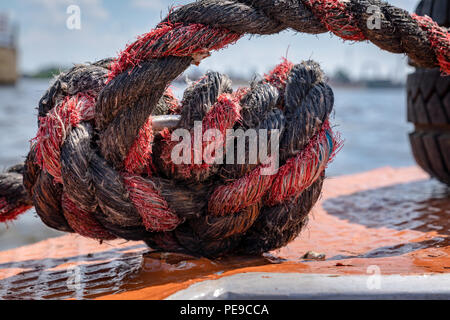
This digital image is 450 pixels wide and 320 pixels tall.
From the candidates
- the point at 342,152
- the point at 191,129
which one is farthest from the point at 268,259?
the point at 342,152

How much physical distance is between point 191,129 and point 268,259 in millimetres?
542

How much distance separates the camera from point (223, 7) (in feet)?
4.57

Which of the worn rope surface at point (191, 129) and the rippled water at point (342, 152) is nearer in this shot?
the worn rope surface at point (191, 129)

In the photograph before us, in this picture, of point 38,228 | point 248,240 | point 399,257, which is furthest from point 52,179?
point 38,228

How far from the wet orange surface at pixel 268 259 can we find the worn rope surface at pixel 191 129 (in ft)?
0.37

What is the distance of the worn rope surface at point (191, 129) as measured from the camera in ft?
4.48

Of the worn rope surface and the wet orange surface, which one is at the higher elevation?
the worn rope surface

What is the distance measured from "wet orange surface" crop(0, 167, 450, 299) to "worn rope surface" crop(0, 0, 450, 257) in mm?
114

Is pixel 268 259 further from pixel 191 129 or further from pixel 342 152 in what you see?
pixel 342 152

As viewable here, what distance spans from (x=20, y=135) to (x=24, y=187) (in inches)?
251

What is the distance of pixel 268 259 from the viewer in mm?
1600

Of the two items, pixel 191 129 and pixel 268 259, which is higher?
pixel 191 129

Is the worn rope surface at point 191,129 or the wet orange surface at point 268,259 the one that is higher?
the worn rope surface at point 191,129

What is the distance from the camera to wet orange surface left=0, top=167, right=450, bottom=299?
140 centimetres
